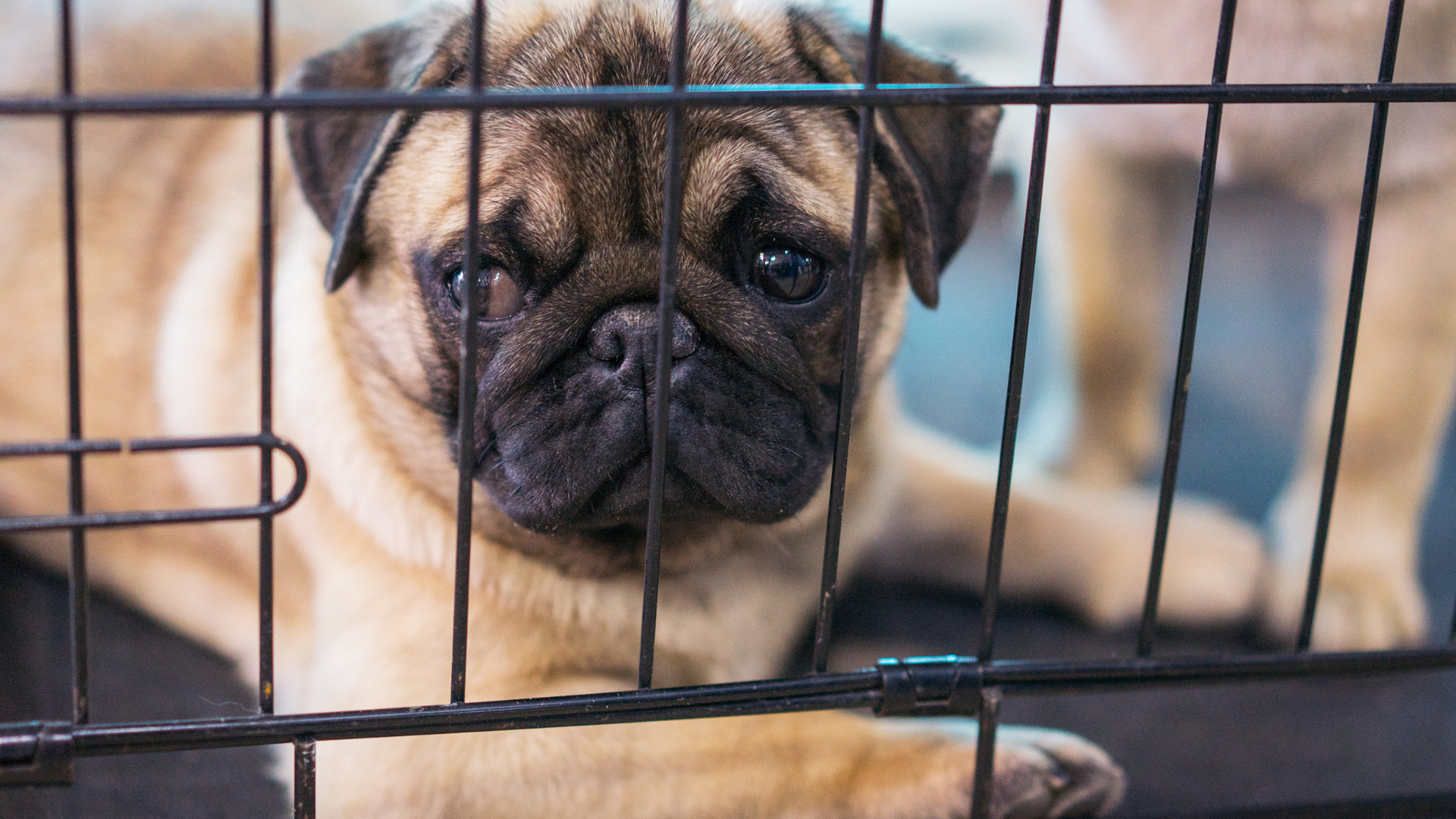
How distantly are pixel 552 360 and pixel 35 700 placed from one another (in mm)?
1014

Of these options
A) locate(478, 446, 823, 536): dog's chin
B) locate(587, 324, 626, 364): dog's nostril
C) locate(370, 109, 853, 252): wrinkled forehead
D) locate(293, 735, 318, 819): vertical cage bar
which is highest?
locate(370, 109, 853, 252): wrinkled forehead

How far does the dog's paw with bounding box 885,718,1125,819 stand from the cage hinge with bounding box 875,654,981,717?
0.11 metres

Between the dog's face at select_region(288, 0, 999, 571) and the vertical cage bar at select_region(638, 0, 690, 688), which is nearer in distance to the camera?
→ the vertical cage bar at select_region(638, 0, 690, 688)

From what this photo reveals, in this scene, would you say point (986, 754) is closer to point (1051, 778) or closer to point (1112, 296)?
point (1051, 778)

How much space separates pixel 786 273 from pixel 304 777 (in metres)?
0.78

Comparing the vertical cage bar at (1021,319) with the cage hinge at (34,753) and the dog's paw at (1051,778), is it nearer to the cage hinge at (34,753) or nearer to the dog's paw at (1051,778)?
the dog's paw at (1051,778)

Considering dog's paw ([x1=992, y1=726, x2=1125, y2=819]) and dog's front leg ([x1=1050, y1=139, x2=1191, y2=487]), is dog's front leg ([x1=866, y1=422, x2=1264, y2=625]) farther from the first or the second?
dog's paw ([x1=992, y1=726, x2=1125, y2=819])

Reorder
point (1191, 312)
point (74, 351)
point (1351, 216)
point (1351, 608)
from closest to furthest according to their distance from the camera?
1. point (74, 351)
2. point (1191, 312)
3. point (1351, 608)
4. point (1351, 216)

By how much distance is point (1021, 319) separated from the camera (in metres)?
1.26

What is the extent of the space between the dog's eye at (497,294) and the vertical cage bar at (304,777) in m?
0.51

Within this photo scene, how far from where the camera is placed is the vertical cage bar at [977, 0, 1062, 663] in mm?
1205

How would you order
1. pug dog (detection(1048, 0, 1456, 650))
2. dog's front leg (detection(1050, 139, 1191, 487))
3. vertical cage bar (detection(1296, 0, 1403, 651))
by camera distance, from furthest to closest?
dog's front leg (detection(1050, 139, 1191, 487))
pug dog (detection(1048, 0, 1456, 650))
vertical cage bar (detection(1296, 0, 1403, 651))

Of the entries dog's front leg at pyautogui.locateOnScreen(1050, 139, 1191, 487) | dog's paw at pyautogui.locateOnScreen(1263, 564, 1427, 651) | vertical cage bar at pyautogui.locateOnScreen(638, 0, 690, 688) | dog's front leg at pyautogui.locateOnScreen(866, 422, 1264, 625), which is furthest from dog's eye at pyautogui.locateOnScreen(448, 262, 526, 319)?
dog's front leg at pyautogui.locateOnScreen(1050, 139, 1191, 487)

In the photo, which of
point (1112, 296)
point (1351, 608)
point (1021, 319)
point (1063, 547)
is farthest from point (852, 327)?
point (1112, 296)
